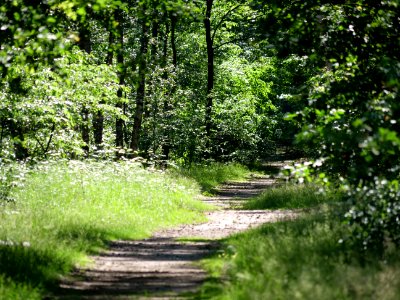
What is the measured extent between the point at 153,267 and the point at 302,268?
377 centimetres

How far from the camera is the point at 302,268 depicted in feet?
26.8

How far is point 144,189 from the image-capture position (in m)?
19.6

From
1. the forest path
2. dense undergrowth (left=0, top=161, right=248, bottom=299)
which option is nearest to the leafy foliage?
the forest path

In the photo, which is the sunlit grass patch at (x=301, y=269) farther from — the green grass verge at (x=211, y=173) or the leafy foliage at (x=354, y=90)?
the green grass verge at (x=211, y=173)

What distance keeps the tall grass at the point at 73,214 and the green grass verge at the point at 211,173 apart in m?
4.71

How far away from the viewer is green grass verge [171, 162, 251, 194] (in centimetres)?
2909

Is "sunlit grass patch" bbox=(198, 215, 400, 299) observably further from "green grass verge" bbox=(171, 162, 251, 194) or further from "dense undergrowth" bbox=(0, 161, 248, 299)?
"green grass verge" bbox=(171, 162, 251, 194)

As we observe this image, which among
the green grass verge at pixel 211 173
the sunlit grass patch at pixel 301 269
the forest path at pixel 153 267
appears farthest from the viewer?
the green grass verge at pixel 211 173

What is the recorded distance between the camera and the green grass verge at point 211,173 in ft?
95.5

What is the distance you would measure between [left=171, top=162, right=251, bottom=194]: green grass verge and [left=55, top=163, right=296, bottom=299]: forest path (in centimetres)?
1130

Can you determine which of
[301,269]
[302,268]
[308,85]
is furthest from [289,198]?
[302,268]

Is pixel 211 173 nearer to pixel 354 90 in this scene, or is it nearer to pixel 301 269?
pixel 354 90

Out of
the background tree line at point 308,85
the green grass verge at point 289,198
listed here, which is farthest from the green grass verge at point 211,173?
the background tree line at point 308,85

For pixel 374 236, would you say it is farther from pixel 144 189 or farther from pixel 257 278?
pixel 144 189
